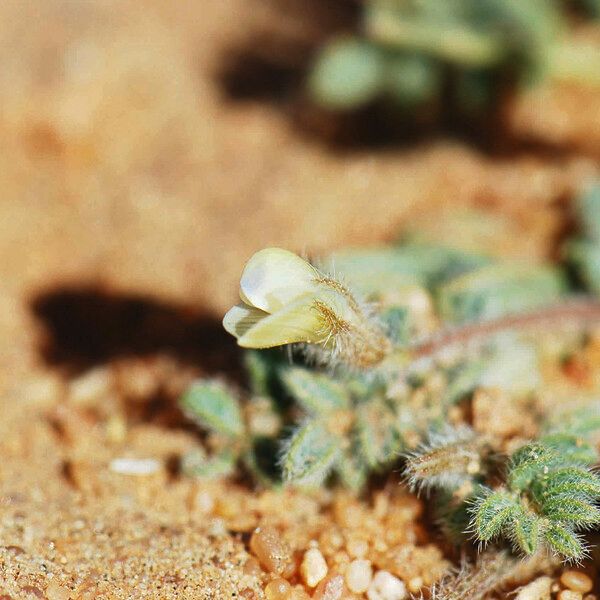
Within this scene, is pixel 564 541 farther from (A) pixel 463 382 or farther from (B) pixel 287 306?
(B) pixel 287 306

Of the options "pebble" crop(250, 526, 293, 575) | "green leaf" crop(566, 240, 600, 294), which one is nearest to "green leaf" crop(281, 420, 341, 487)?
"pebble" crop(250, 526, 293, 575)

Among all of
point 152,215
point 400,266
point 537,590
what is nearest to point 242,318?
point 537,590

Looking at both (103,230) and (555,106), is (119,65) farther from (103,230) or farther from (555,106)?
(555,106)

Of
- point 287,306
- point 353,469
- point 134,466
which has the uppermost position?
point 287,306

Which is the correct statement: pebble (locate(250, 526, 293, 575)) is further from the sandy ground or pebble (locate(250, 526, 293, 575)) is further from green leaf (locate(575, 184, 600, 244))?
green leaf (locate(575, 184, 600, 244))

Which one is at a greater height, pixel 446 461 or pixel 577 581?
pixel 446 461

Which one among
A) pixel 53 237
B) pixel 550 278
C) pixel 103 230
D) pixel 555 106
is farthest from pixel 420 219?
pixel 53 237
